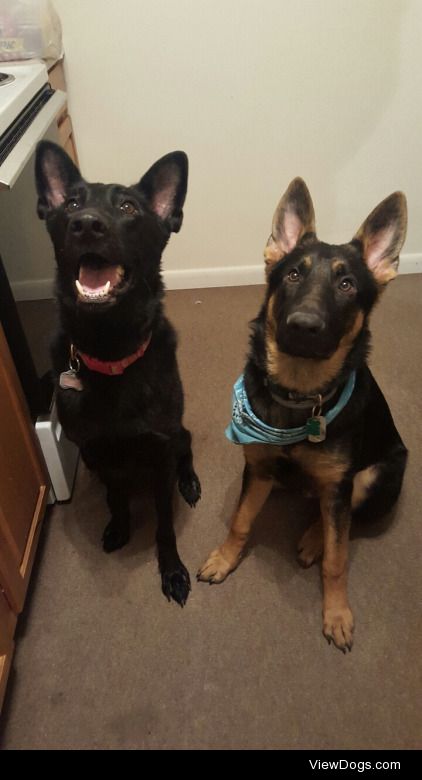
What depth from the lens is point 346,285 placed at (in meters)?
1.26

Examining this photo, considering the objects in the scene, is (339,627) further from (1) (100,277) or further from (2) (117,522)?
(1) (100,277)

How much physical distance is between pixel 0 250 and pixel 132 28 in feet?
5.68

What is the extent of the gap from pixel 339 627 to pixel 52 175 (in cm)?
150

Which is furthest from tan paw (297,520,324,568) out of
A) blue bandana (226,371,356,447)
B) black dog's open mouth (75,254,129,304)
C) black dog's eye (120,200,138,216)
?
black dog's eye (120,200,138,216)

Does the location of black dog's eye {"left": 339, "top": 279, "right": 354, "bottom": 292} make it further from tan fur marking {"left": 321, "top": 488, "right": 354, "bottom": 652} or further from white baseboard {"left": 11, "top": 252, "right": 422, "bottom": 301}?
white baseboard {"left": 11, "top": 252, "right": 422, "bottom": 301}

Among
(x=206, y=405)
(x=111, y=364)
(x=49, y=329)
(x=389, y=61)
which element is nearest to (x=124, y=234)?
(x=111, y=364)

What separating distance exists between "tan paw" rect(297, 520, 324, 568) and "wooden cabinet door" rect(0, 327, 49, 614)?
87 centimetres

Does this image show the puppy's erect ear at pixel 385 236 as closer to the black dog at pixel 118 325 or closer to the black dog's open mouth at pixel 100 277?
the black dog at pixel 118 325

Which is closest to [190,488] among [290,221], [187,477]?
[187,477]

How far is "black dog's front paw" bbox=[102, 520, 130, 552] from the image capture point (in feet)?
5.66

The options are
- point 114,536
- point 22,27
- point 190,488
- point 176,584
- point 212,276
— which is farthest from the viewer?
point 212,276

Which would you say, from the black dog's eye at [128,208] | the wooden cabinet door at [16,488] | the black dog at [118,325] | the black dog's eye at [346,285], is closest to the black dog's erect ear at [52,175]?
the black dog at [118,325]

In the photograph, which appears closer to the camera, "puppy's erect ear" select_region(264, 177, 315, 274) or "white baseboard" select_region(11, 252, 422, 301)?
"puppy's erect ear" select_region(264, 177, 315, 274)

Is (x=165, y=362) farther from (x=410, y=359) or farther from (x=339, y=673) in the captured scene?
(x=410, y=359)
